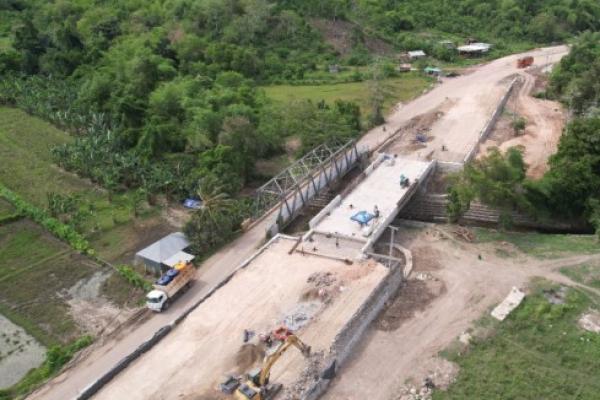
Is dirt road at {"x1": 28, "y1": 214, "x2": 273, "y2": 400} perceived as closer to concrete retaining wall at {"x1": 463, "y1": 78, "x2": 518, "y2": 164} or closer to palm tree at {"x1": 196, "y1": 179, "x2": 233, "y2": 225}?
palm tree at {"x1": 196, "y1": 179, "x2": 233, "y2": 225}

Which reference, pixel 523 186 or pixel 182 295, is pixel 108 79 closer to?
pixel 182 295

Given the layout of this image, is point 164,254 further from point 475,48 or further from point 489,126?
point 475,48

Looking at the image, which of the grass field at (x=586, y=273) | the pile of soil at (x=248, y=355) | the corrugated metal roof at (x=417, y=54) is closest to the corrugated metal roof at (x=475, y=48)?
the corrugated metal roof at (x=417, y=54)

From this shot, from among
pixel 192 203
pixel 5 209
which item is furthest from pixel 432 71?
pixel 5 209

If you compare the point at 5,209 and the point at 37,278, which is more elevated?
the point at 5,209

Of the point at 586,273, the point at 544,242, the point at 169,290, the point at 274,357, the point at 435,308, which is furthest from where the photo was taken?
the point at 544,242

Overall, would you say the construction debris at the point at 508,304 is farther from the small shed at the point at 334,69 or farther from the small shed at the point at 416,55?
the small shed at the point at 416,55

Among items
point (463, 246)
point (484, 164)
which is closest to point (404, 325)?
point (463, 246)
